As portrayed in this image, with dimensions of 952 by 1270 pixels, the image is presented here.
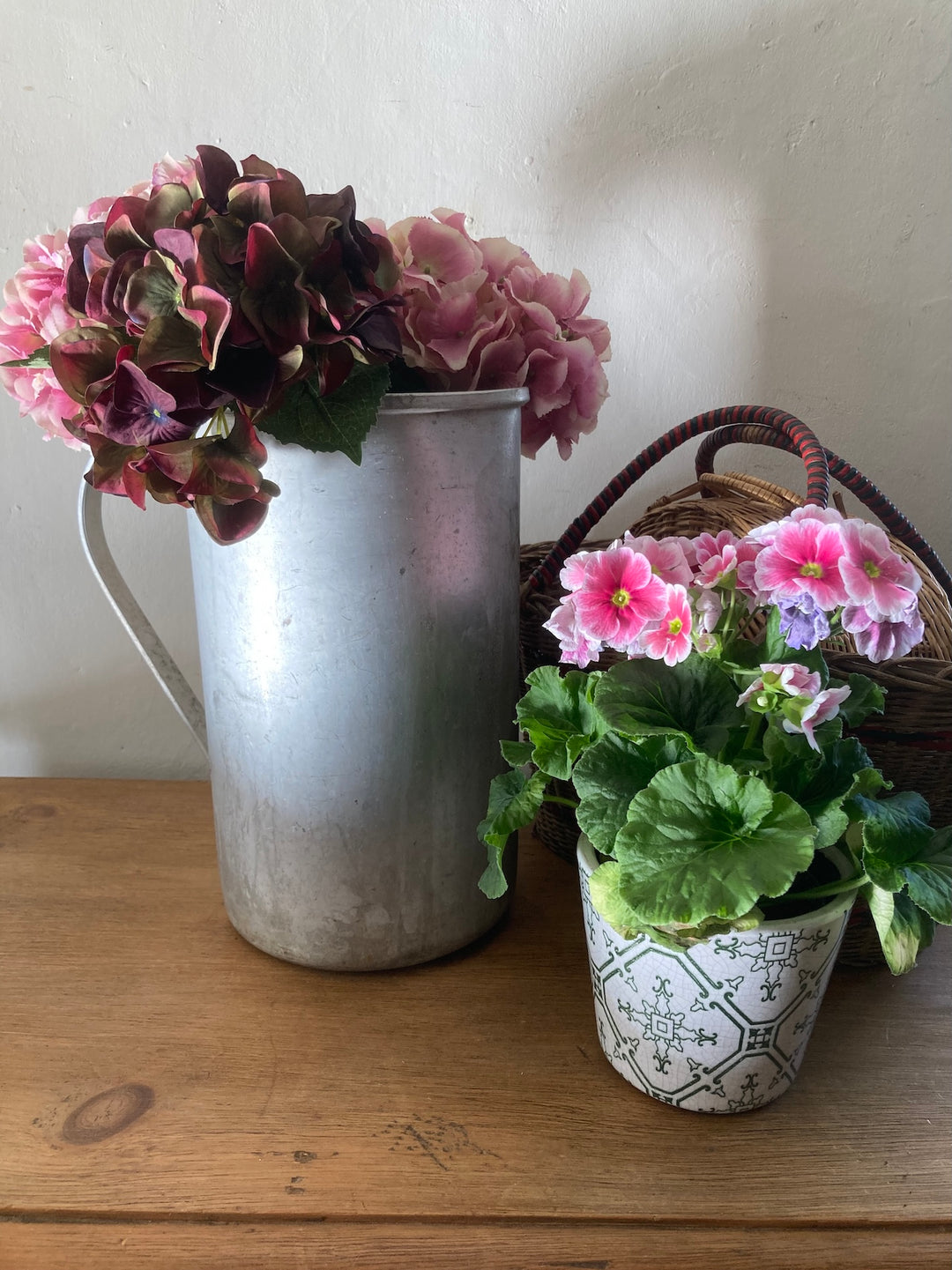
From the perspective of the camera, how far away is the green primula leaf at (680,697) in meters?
0.49

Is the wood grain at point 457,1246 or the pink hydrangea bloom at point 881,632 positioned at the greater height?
the pink hydrangea bloom at point 881,632

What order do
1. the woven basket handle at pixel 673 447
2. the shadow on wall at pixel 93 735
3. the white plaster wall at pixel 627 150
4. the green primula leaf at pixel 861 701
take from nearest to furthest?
1. the green primula leaf at pixel 861 701
2. the woven basket handle at pixel 673 447
3. the white plaster wall at pixel 627 150
4. the shadow on wall at pixel 93 735

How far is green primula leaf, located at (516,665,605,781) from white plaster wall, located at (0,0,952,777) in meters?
0.44

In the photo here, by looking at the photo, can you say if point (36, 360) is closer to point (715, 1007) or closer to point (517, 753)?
point (517, 753)

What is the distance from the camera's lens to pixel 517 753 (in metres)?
0.56

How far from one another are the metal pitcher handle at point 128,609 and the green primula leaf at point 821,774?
0.42 m

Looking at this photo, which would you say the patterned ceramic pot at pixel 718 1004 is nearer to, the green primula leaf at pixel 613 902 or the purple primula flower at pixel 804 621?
the green primula leaf at pixel 613 902

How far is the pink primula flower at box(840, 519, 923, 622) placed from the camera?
0.44 metres

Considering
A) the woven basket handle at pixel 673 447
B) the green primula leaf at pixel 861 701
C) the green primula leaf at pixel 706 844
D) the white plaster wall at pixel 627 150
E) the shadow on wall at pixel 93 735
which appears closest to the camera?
the green primula leaf at pixel 706 844

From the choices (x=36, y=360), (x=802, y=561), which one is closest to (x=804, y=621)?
(x=802, y=561)

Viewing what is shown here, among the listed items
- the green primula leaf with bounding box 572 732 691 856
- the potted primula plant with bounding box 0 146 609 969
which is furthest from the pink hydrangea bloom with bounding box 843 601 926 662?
the potted primula plant with bounding box 0 146 609 969

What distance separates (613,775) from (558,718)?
2.4 inches

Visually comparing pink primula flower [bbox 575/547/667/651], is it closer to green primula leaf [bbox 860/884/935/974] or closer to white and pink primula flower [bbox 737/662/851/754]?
white and pink primula flower [bbox 737/662/851/754]

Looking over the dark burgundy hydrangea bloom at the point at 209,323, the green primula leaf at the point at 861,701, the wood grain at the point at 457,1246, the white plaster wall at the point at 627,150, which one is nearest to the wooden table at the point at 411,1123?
the wood grain at the point at 457,1246
